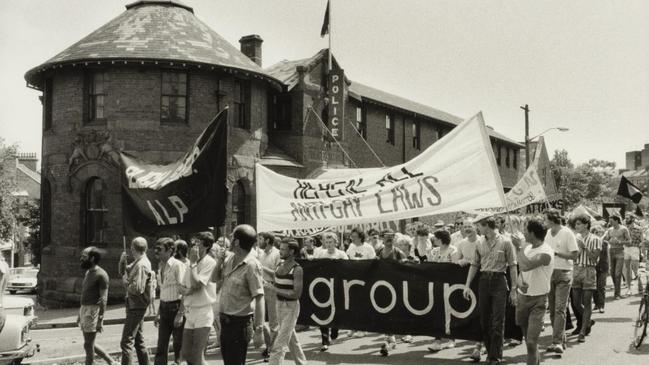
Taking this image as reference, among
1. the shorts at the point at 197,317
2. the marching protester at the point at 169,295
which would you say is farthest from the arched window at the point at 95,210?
the shorts at the point at 197,317

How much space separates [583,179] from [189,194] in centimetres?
9486

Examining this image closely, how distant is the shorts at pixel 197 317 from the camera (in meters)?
7.03

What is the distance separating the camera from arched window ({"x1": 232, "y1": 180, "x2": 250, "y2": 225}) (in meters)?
22.8

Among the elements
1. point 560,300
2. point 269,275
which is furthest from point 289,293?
point 560,300

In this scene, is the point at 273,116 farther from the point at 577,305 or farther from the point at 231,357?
the point at 231,357

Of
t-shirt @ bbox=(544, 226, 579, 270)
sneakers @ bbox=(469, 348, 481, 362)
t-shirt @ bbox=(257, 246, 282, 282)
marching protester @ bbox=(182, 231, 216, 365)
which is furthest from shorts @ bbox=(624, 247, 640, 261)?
marching protester @ bbox=(182, 231, 216, 365)

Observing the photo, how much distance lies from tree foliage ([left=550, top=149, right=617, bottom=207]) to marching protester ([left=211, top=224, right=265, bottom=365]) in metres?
82.4

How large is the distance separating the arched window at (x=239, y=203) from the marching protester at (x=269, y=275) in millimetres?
11980

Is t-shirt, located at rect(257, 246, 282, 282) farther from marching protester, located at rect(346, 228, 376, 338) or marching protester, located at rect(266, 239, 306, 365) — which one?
marching protester, located at rect(266, 239, 306, 365)

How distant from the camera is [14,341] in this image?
8.87 m

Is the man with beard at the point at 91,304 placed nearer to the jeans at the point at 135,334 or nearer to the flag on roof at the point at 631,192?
the jeans at the point at 135,334

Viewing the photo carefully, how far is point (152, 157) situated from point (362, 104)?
45.8ft

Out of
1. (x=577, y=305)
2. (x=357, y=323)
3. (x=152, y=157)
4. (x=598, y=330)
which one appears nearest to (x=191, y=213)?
(x=357, y=323)

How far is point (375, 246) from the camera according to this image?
12922 mm
